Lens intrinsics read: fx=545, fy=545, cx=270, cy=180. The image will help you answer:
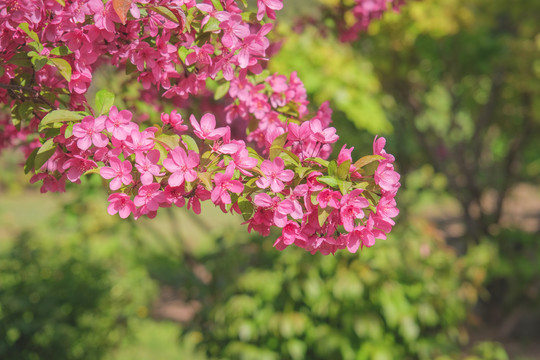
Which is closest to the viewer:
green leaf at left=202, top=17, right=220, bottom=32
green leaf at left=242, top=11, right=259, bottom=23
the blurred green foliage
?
green leaf at left=202, top=17, right=220, bottom=32

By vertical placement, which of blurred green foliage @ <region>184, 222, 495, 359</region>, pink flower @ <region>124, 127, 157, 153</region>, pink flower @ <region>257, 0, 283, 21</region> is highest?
pink flower @ <region>257, 0, 283, 21</region>

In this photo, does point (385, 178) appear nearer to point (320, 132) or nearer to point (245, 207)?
point (320, 132)

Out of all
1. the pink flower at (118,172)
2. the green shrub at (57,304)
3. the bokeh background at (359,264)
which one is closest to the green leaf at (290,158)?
the pink flower at (118,172)

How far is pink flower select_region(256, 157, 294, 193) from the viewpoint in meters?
1.17

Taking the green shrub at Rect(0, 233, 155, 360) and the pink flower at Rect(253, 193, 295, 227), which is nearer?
the pink flower at Rect(253, 193, 295, 227)

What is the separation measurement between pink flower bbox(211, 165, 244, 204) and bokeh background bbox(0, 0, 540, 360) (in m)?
1.19

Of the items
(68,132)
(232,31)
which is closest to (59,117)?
(68,132)

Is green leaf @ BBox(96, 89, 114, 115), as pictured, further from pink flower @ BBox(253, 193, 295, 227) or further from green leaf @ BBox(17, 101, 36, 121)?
pink flower @ BBox(253, 193, 295, 227)

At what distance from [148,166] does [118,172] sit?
0.08 meters

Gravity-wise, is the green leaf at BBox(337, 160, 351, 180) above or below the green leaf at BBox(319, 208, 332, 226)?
above

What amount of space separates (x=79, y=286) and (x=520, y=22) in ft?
16.4

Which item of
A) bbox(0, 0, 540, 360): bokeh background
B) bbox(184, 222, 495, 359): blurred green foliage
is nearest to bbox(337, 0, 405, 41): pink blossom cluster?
bbox(0, 0, 540, 360): bokeh background

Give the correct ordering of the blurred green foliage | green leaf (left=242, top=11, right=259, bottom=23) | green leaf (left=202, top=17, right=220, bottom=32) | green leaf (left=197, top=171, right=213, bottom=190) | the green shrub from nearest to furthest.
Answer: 1. green leaf (left=197, top=171, right=213, bottom=190)
2. green leaf (left=202, top=17, right=220, bottom=32)
3. green leaf (left=242, top=11, right=259, bottom=23)
4. the blurred green foliage
5. the green shrub

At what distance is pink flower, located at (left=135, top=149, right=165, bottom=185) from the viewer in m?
1.16
